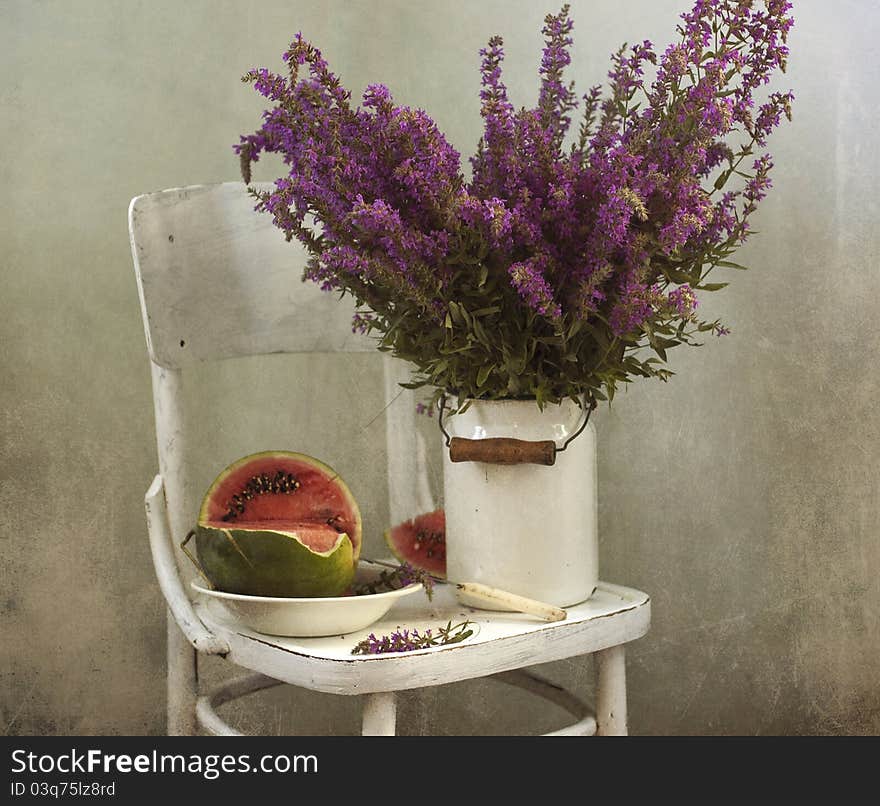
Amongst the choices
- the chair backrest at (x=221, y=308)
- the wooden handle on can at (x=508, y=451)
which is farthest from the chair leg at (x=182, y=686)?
the wooden handle on can at (x=508, y=451)

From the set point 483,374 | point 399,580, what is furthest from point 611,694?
point 483,374

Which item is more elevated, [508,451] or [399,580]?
[508,451]

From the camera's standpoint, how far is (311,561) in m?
0.86

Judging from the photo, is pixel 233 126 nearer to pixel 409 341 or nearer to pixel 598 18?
pixel 598 18

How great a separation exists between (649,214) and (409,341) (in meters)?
0.24

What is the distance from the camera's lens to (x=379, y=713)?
2.77 feet

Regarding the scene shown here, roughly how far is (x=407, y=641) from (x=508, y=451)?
0.19 metres

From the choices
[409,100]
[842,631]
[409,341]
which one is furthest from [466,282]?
[842,631]

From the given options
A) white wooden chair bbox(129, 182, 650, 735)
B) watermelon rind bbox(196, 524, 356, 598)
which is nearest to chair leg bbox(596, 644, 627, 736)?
white wooden chair bbox(129, 182, 650, 735)

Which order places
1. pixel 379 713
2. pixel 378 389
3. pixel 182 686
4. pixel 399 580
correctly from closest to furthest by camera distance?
pixel 379 713 < pixel 399 580 < pixel 182 686 < pixel 378 389

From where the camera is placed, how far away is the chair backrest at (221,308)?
1111 mm

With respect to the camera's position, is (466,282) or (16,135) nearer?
(466,282)

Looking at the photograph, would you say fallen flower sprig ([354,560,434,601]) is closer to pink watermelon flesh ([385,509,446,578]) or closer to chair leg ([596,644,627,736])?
pink watermelon flesh ([385,509,446,578])

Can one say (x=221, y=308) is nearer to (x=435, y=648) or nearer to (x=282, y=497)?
(x=282, y=497)
